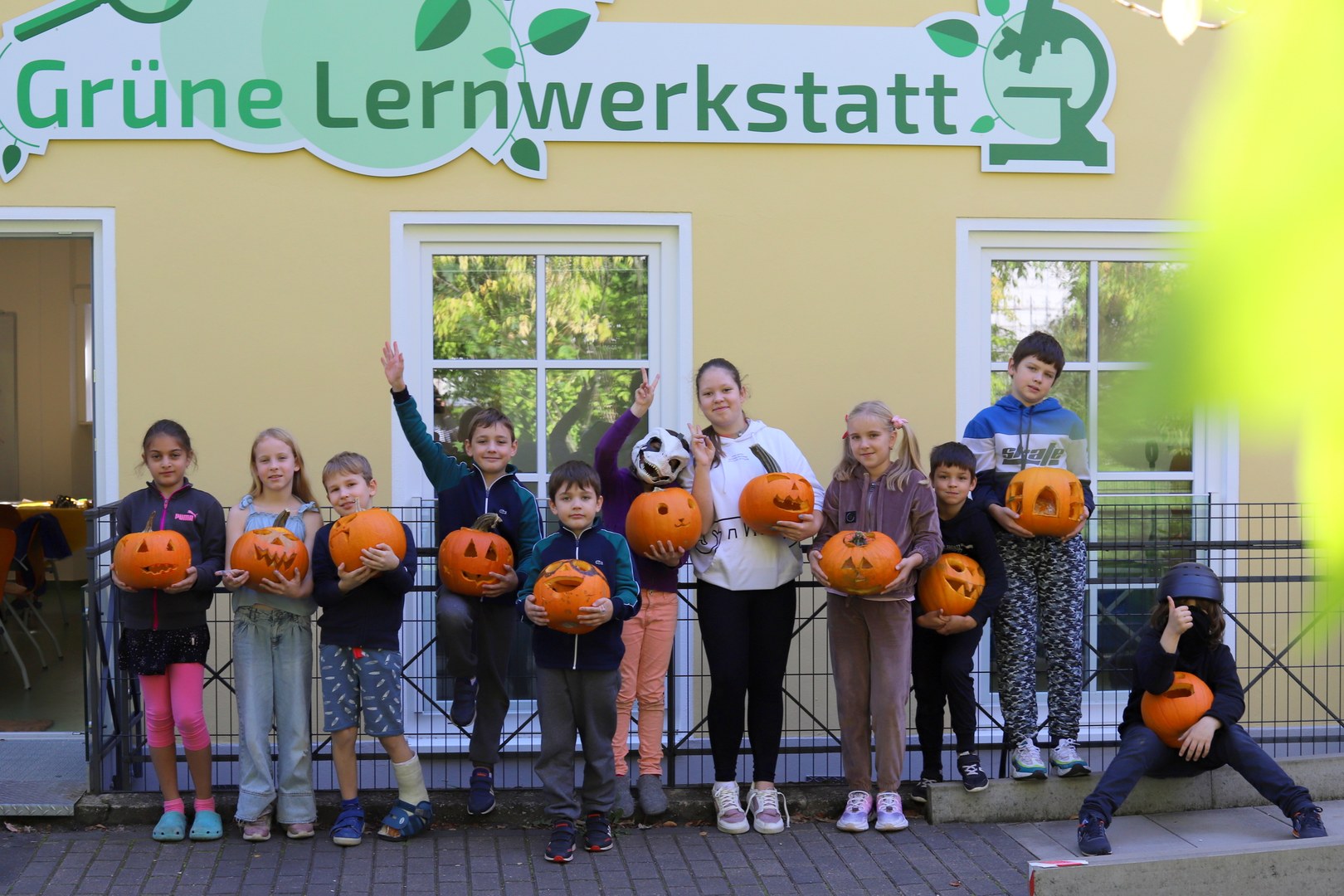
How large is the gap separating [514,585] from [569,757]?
0.74 metres

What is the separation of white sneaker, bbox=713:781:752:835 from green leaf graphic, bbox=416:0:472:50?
384cm

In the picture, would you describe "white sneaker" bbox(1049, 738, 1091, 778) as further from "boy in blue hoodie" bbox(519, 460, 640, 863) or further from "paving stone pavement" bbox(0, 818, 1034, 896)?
"boy in blue hoodie" bbox(519, 460, 640, 863)

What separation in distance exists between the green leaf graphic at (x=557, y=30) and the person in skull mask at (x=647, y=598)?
2112 mm

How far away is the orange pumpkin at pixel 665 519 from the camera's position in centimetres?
519

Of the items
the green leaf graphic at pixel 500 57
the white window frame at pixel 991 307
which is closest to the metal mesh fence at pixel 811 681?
the white window frame at pixel 991 307

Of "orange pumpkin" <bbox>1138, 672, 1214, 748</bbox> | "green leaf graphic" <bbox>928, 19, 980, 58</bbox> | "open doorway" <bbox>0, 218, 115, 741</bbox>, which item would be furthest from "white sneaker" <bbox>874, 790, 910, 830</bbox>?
"open doorway" <bbox>0, 218, 115, 741</bbox>

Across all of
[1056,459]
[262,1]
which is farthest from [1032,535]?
[262,1]

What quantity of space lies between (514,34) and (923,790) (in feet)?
13.6

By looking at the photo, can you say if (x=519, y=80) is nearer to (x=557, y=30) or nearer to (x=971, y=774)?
(x=557, y=30)

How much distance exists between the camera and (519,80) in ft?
21.1

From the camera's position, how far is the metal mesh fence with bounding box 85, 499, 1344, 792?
5836 millimetres

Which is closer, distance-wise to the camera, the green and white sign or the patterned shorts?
the patterned shorts

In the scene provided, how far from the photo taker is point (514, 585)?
5.32 m

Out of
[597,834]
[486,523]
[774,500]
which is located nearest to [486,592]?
[486,523]
